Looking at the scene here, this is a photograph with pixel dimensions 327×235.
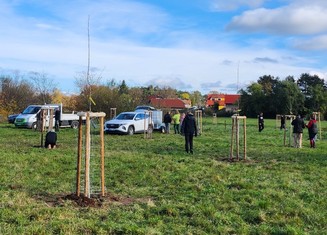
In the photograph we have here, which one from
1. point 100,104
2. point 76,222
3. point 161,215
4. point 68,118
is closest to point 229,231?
point 161,215

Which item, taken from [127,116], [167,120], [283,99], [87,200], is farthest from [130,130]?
[283,99]

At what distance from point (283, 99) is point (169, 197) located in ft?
251

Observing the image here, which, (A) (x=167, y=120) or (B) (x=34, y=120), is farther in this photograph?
(B) (x=34, y=120)

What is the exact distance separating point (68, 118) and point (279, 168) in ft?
76.8

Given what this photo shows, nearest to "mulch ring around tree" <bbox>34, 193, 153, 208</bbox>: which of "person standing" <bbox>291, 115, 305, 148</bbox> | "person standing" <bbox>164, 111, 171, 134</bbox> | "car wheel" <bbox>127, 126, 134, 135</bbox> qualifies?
"person standing" <bbox>291, 115, 305, 148</bbox>

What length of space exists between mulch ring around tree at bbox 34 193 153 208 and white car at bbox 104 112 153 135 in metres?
17.8

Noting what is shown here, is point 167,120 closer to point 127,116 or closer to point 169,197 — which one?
point 127,116

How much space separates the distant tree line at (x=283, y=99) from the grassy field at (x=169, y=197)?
69.6m

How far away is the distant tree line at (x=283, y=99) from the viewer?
266 feet

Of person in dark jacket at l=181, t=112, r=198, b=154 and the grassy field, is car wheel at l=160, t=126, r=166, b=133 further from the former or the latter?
the grassy field

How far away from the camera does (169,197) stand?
8516 mm

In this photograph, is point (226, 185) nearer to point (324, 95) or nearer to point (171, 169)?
point (171, 169)

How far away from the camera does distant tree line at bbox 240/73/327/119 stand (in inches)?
Result: 3194

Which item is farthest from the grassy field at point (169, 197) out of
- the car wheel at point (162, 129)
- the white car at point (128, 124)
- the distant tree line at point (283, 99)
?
the distant tree line at point (283, 99)
